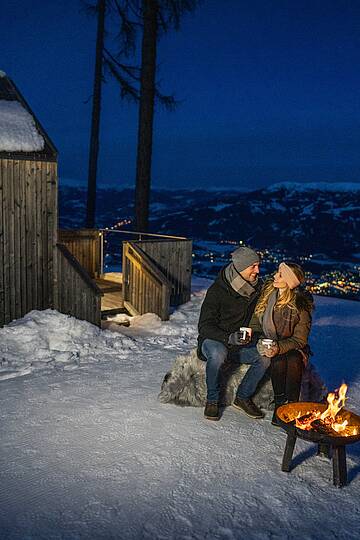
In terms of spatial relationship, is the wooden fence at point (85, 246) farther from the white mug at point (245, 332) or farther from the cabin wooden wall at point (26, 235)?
the white mug at point (245, 332)

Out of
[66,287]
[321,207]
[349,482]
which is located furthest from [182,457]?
[321,207]

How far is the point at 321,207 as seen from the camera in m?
136

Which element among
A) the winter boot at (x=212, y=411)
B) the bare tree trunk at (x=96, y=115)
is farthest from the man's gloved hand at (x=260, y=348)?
the bare tree trunk at (x=96, y=115)

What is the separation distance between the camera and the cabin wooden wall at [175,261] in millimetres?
11320

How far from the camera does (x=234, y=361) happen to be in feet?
18.4

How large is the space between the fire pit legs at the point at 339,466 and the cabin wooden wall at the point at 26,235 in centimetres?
647

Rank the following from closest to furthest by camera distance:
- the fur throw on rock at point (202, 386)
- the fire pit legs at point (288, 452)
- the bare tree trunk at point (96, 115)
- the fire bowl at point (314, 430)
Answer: the fire bowl at point (314, 430) → the fire pit legs at point (288, 452) → the fur throw on rock at point (202, 386) → the bare tree trunk at point (96, 115)

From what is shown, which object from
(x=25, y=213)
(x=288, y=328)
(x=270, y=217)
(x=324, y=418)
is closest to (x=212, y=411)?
(x=288, y=328)

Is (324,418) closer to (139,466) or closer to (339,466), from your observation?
(339,466)

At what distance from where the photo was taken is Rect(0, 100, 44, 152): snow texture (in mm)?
8789

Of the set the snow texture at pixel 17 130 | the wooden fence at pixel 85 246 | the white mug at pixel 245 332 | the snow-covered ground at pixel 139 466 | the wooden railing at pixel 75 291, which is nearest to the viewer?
the snow-covered ground at pixel 139 466

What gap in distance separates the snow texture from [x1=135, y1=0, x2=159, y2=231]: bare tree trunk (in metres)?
4.79

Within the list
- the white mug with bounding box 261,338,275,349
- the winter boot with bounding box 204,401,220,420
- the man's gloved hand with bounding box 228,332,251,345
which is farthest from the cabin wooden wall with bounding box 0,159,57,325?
the white mug with bounding box 261,338,275,349

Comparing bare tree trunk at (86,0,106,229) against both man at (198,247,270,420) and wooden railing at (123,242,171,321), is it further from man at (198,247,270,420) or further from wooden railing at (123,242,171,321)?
man at (198,247,270,420)
